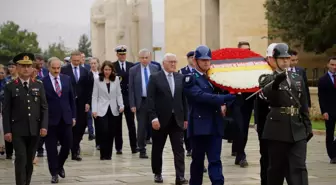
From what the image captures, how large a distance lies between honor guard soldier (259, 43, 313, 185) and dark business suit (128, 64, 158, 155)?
21.3 feet

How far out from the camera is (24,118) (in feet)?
38.1

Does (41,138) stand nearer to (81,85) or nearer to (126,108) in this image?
(81,85)

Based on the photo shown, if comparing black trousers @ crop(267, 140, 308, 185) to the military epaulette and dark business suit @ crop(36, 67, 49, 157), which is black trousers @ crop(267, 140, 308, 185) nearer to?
the military epaulette

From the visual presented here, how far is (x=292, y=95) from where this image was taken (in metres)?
9.78

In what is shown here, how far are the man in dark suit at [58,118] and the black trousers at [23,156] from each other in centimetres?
130

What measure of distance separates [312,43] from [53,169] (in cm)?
1908

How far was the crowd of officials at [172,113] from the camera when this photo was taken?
387 inches

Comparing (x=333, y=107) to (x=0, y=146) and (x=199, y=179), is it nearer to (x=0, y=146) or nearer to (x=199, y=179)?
(x=199, y=179)

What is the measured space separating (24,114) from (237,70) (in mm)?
3202

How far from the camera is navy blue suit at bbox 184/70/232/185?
10633 mm

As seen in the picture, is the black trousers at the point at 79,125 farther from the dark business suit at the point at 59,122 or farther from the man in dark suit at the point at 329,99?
the man in dark suit at the point at 329,99

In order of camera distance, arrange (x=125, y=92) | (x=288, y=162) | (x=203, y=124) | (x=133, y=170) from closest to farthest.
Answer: (x=288, y=162) → (x=203, y=124) → (x=133, y=170) → (x=125, y=92)

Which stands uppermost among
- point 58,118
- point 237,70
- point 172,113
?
point 237,70

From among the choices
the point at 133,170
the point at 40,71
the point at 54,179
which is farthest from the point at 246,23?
the point at 54,179
